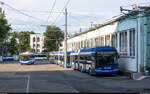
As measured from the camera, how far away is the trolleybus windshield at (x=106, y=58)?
81.7 ft

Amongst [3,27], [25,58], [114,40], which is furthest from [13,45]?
[114,40]

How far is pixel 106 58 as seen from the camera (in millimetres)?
25000

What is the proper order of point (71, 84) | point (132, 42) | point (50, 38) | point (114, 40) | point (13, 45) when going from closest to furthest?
point (71, 84), point (132, 42), point (114, 40), point (50, 38), point (13, 45)

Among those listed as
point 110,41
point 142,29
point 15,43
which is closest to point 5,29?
A: point 110,41

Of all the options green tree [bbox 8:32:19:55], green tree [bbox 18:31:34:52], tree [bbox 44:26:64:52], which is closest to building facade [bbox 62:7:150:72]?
tree [bbox 44:26:64:52]

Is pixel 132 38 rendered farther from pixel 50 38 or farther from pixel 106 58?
pixel 50 38

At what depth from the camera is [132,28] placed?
25.9 meters

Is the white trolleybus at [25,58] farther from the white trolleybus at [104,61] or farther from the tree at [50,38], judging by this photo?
the tree at [50,38]

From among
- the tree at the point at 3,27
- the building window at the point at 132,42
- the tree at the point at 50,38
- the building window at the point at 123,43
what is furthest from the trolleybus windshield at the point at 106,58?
the tree at the point at 50,38

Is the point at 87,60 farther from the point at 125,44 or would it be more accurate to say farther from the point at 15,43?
the point at 15,43

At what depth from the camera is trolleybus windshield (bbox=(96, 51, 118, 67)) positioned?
24.9 meters

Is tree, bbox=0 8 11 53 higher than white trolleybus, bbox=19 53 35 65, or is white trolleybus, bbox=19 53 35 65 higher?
tree, bbox=0 8 11 53

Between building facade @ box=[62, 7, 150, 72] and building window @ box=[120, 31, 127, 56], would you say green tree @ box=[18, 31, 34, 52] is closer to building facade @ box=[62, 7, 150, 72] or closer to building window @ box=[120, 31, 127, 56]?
building facade @ box=[62, 7, 150, 72]

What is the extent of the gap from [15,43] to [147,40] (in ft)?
326
